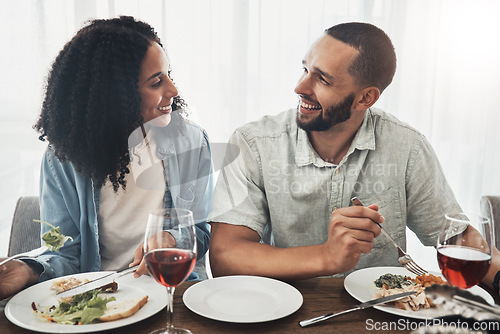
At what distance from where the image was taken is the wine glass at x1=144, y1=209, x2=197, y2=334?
0.75 metres

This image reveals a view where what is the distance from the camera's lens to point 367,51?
139 centimetres

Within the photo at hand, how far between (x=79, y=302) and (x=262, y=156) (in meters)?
0.71

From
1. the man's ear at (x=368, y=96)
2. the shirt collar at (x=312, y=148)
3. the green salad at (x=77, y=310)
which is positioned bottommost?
the green salad at (x=77, y=310)

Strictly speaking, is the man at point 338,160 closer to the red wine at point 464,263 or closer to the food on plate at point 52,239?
the food on plate at point 52,239

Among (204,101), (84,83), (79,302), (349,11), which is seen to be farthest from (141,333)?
(349,11)

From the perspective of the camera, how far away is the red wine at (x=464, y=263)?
0.77m

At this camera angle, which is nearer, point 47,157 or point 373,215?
point 373,215

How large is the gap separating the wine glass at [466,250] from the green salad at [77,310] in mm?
628

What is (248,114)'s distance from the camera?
220 cm

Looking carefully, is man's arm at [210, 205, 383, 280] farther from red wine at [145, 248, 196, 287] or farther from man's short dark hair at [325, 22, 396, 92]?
man's short dark hair at [325, 22, 396, 92]

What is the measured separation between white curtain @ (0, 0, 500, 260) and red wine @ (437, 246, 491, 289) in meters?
1.50

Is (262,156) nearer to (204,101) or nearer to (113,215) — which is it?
(113,215)

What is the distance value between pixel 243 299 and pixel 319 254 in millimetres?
250

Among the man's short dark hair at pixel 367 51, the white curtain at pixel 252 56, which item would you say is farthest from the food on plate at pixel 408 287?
the white curtain at pixel 252 56
